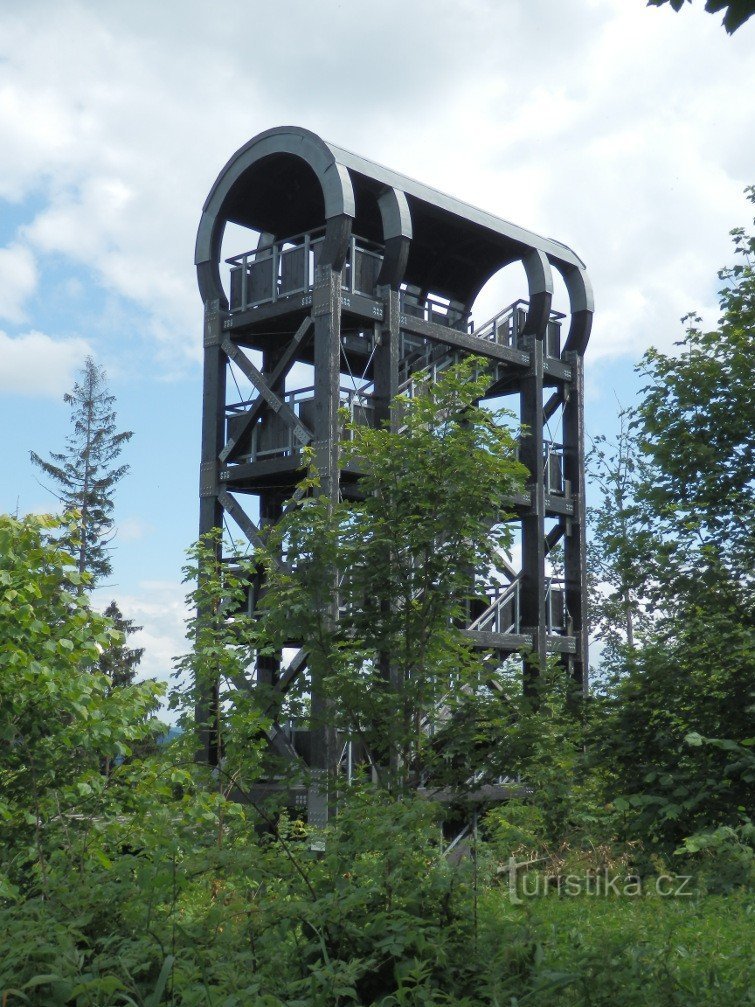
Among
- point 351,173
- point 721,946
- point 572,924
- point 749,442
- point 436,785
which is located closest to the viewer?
point 721,946

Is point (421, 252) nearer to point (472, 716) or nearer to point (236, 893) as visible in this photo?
point (472, 716)

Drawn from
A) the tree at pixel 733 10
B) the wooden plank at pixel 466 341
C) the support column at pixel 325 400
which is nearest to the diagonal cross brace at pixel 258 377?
the support column at pixel 325 400

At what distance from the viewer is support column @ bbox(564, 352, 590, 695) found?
25.7 metres

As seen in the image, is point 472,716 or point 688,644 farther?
point 472,716

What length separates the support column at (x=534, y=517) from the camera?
23.6m

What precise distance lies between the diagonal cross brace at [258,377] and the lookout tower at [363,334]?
0.13 feet

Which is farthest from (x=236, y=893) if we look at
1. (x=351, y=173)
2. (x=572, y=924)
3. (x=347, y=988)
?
(x=351, y=173)

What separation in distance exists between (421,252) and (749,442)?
12897mm

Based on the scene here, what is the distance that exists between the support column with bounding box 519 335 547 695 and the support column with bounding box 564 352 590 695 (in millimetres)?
1721

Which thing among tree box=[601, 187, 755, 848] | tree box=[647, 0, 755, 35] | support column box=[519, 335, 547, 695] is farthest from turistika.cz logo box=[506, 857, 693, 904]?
support column box=[519, 335, 547, 695]

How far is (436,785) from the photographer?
11.9m

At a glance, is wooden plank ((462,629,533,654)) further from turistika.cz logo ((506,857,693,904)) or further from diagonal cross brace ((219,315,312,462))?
turistika.cz logo ((506,857,693,904))

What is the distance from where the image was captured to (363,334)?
75.8ft

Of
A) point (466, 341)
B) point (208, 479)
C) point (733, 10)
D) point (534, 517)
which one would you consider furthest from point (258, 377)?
point (733, 10)
